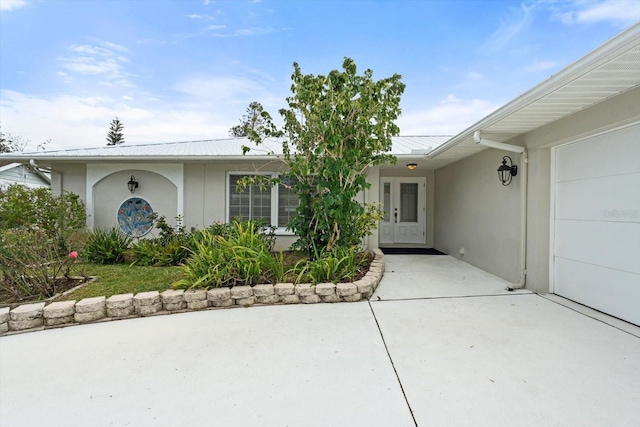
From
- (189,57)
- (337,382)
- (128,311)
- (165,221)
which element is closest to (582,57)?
(337,382)

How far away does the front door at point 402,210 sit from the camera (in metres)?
9.31

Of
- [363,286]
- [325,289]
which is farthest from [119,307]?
[363,286]

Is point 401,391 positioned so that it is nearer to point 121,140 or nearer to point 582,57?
point 582,57

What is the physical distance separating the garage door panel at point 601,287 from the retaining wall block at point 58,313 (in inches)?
258

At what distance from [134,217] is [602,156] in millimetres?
9259

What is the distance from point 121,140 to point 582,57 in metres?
41.7

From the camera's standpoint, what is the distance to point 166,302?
379cm

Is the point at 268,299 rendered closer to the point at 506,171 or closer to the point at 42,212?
the point at 506,171

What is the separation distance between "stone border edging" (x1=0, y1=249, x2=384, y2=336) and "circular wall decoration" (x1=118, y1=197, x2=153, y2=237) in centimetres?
403

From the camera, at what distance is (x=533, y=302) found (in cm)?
405

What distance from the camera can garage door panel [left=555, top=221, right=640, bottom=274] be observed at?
10.6 feet

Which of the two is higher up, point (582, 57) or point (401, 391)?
point (582, 57)

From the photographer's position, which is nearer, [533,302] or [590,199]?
[590,199]

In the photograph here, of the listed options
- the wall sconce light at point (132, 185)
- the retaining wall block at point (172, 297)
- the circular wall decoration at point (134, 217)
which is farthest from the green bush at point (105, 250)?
→ the retaining wall block at point (172, 297)
